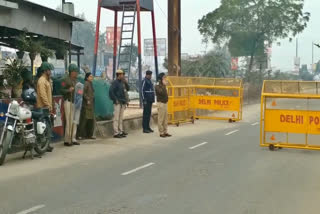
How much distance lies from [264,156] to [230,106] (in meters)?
8.91

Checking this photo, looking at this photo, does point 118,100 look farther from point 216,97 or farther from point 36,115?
point 216,97

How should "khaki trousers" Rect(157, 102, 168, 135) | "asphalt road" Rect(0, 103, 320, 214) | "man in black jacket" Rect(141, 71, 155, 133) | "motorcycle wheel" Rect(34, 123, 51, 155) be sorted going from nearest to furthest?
1. "asphalt road" Rect(0, 103, 320, 214)
2. "motorcycle wheel" Rect(34, 123, 51, 155)
3. "khaki trousers" Rect(157, 102, 168, 135)
4. "man in black jacket" Rect(141, 71, 155, 133)

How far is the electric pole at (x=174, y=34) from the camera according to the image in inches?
823

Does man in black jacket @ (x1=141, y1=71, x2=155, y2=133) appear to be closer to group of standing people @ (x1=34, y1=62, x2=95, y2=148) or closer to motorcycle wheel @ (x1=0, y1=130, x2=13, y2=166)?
group of standing people @ (x1=34, y1=62, x2=95, y2=148)

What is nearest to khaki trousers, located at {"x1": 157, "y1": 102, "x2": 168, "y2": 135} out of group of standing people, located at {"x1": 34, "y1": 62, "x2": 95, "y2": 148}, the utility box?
group of standing people, located at {"x1": 34, "y1": 62, "x2": 95, "y2": 148}

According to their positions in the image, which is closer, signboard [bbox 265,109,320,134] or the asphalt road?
the asphalt road

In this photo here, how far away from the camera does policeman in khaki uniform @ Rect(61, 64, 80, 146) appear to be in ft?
37.5

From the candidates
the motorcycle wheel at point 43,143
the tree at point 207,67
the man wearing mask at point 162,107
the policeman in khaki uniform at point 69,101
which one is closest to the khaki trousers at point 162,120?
the man wearing mask at point 162,107

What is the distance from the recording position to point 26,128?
9500 millimetres

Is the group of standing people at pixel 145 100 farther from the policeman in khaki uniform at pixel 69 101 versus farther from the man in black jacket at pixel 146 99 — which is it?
the policeman in khaki uniform at pixel 69 101

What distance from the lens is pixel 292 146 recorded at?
1125 centimetres

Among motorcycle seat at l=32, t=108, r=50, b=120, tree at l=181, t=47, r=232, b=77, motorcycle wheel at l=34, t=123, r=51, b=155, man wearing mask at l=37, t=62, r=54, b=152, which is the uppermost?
tree at l=181, t=47, r=232, b=77

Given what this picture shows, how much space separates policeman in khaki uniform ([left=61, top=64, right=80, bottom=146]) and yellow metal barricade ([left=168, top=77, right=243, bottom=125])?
19.5 feet

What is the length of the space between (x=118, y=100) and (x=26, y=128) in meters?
4.23
